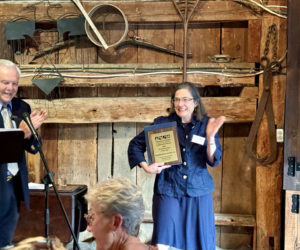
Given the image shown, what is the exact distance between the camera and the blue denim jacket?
7.53 feet

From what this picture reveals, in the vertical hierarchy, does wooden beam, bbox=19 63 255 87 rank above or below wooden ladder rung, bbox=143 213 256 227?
above

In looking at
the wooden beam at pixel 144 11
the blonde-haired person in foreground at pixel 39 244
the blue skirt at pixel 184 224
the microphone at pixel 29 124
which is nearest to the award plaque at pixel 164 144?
the blue skirt at pixel 184 224

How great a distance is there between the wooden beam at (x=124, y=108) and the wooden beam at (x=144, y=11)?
0.62 m

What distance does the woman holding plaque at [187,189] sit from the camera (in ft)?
7.52

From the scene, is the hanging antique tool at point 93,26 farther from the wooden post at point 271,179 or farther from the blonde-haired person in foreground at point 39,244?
the blonde-haired person in foreground at point 39,244

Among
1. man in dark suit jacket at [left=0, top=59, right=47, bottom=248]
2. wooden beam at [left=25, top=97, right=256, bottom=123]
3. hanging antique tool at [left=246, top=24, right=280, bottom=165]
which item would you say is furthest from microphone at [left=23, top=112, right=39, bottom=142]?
hanging antique tool at [left=246, top=24, right=280, bottom=165]

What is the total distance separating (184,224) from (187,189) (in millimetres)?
210

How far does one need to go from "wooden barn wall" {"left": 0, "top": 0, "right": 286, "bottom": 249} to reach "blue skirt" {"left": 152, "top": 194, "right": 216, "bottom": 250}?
84cm

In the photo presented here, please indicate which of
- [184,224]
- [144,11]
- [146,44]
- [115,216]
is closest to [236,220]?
[184,224]

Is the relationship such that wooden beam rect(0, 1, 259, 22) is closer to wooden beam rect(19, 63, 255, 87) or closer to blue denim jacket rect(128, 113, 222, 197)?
wooden beam rect(19, 63, 255, 87)

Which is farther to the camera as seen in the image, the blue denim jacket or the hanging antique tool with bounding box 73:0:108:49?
the hanging antique tool with bounding box 73:0:108:49

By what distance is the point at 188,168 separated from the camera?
7.61 ft

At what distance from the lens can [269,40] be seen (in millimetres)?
2922

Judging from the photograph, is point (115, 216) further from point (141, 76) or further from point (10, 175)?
point (141, 76)
